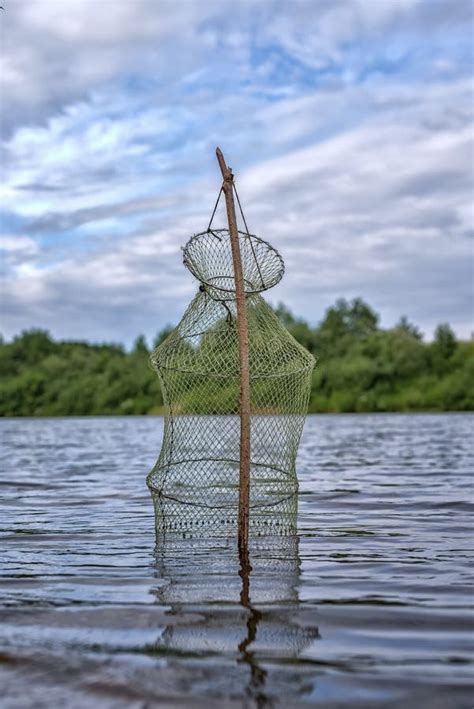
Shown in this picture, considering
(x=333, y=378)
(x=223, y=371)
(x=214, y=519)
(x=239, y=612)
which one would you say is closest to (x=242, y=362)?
(x=223, y=371)

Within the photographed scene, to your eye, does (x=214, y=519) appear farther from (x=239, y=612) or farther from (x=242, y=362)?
(x=239, y=612)

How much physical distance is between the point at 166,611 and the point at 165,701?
1.63 meters

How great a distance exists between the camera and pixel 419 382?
3130 inches

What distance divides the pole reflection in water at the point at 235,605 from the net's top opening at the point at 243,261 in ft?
7.39

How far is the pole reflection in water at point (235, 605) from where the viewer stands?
15.4 ft

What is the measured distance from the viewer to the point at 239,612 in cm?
595

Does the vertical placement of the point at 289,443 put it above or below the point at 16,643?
above

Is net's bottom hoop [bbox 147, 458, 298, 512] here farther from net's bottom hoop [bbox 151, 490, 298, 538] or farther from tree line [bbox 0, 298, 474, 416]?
tree line [bbox 0, 298, 474, 416]

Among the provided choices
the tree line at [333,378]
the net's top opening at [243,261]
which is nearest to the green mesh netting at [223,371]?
the net's top opening at [243,261]

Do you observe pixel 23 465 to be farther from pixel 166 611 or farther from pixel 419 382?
pixel 419 382

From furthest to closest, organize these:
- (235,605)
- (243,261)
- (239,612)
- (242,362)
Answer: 1. (243,261)
2. (242,362)
3. (235,605)
4. (239,612)

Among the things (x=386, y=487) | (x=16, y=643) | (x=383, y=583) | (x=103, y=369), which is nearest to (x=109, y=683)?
(x=16, y=643)

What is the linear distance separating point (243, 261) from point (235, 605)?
140 inches

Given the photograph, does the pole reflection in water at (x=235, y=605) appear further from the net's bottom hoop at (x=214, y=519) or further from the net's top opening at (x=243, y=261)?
the net's top opening at (x=243, y=261)
